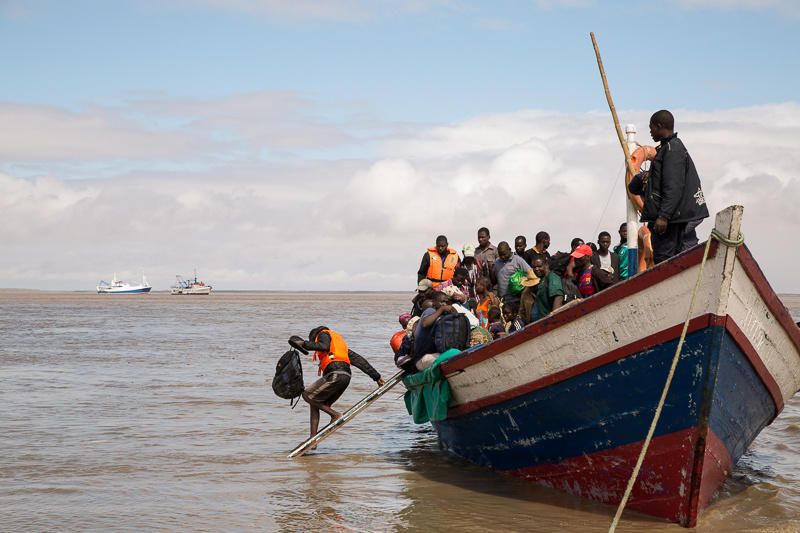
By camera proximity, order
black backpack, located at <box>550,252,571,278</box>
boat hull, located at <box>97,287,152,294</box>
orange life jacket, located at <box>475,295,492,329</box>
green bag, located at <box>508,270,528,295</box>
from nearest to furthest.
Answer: black backpack, located at <box>550,252,571,278</box> → green bag, located at <box>508,270,528,295</box> → orange life jacket, located at <box>475,295,492,329</box> → boat hull, located at <box>97,287,152,294</box>

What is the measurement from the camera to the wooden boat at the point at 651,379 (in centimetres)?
652

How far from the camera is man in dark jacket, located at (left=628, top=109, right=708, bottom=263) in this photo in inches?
278

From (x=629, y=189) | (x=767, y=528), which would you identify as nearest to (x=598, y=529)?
(x=767, y=528)

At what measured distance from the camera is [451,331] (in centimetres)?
898

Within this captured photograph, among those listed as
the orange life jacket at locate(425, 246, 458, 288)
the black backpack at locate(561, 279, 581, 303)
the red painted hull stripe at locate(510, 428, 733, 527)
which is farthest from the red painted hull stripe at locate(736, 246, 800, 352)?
the orange life jacket at locate(425, 246, 458, 288)

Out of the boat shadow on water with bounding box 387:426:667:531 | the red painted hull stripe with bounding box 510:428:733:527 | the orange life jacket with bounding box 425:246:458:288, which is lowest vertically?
the boat shadow on water with bounding box 387:426:667:531

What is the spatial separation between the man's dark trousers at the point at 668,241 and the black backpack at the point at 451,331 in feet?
7.16

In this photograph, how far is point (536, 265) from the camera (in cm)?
1046

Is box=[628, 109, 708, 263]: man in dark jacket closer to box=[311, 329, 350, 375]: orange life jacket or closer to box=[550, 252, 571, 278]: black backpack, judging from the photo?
box=[550, 252, 571, 278]: black backpack

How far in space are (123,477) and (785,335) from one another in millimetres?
6310

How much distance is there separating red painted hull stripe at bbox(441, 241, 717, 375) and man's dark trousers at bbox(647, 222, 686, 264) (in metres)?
0.78

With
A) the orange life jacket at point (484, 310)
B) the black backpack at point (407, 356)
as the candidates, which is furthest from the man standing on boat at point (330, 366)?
the orange life jacket at point (484, 310)

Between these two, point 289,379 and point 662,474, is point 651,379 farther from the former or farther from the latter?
point 289,379

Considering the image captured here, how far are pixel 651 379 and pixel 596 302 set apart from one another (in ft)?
2.23
